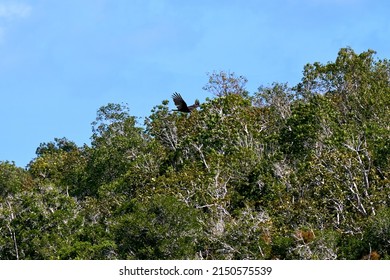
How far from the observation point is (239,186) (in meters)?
38.5

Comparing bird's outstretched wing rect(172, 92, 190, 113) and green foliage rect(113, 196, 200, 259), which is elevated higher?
bird's outstretched wing rect(172, 92, 190, 113)

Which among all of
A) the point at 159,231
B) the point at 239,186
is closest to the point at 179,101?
the point at 159,231

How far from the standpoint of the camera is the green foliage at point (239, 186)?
31406mm

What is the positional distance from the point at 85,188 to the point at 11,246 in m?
11.5

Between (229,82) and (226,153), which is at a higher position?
(229,82)

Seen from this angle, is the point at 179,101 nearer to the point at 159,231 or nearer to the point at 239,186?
the point at 159,231

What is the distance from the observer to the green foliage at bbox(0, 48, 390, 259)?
31406mm

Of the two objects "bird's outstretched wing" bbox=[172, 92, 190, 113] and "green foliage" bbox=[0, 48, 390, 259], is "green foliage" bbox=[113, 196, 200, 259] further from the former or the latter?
"bird's outstretched wing" bbox=[172, 92, 190, 113]

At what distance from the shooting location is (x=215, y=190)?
36812mm

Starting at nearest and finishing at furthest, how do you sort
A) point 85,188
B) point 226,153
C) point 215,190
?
point 215,190 → point 226,153 → point 85,188

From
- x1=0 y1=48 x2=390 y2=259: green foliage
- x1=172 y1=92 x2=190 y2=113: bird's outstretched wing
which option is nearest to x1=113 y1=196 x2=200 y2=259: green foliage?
x1=0 y1=48 x2=390 y2=259: green foliage
